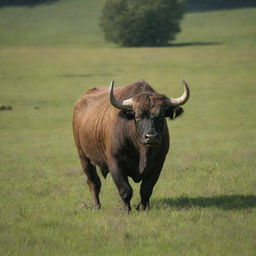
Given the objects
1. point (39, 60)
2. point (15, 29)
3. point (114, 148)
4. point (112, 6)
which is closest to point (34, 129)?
point (114, 148)

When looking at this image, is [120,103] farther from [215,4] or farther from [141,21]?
[215,4]

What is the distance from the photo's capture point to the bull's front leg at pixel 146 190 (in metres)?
9.45

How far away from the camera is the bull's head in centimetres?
886

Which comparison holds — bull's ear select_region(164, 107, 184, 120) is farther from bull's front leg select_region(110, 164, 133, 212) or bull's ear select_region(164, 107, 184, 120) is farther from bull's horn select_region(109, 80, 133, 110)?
bull's front leg select_region(110, 164, 133, 212)

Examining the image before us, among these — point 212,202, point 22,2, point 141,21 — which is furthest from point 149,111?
point 22,2

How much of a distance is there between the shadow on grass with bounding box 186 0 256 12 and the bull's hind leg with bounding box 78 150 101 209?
9956 centimetres

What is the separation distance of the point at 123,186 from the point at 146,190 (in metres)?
0.37

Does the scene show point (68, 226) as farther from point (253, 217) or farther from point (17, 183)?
point (17, 183)

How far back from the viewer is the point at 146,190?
9438mm

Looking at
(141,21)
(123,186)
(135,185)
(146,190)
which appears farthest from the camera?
(141,21)

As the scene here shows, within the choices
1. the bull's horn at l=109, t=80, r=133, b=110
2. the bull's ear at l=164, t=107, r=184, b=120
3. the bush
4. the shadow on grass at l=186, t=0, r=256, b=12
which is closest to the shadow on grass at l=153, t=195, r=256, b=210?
the bull's ear at l=164, t=107, r=184, b=120

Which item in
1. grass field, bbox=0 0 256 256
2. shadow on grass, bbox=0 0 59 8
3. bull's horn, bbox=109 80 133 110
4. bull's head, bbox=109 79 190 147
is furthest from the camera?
shadow on grass, bbox=0 0 59 8

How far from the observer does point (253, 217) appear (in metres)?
8.59

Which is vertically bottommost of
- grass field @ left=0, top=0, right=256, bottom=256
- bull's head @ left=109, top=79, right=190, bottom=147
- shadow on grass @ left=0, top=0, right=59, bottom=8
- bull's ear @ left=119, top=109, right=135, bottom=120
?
shadow on grass @ left=0, top=0, right=59, bottom=8
